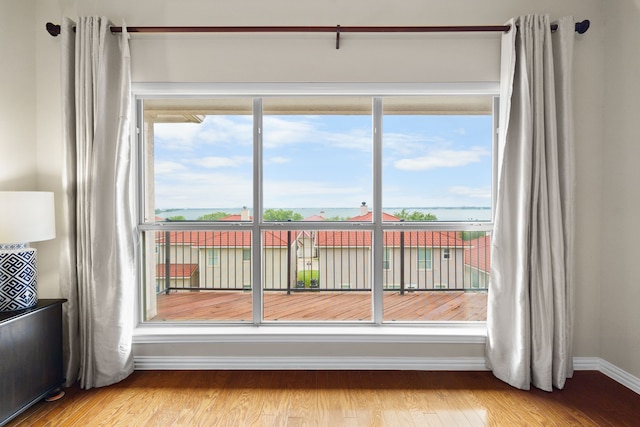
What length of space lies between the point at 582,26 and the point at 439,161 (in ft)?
4.27

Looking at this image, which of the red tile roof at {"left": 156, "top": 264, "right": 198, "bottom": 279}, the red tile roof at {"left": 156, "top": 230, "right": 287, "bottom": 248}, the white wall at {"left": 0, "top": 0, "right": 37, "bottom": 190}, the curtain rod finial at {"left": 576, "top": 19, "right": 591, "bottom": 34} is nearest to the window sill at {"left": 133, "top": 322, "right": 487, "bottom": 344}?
the red tile roof at {"left": 156, "top": 264, "right": 198, "bottom": 279}

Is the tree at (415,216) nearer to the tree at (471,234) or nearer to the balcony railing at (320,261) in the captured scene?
the balcony railing at (320,261)

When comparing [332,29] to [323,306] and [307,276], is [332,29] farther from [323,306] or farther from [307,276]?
[323,306]

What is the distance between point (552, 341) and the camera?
2.49 m

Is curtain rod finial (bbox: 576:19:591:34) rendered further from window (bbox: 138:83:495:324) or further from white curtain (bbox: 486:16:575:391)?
window (bbox: 138:83:495:324)

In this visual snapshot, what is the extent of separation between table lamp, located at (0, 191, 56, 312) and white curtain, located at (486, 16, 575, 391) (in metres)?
2.90

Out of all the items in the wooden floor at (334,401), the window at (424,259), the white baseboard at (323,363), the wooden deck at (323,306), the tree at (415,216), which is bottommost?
the wooden floor at (334,401)

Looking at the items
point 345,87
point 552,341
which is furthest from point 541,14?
point 552,341

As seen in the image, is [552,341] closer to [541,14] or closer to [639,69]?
[639,69]

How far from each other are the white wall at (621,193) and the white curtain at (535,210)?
1.20 ft

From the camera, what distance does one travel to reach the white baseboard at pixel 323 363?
2.71 meters

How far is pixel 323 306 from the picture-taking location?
295 centimetres

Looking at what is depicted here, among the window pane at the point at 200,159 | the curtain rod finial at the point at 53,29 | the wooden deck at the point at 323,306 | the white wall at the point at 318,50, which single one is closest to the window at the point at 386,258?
the wooden deck at the point at 323,306

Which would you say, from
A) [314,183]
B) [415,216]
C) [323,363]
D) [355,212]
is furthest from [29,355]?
[415,216]
